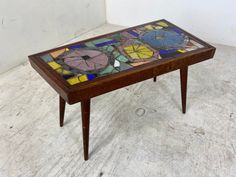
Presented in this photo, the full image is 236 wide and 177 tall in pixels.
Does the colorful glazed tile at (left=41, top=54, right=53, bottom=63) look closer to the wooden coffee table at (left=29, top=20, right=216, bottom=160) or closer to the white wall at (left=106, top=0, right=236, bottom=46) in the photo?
the wooden coffee table at (left=29, top=20, right=216, bottom=160)

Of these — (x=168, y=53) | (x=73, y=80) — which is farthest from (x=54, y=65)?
(x=168, y=53)

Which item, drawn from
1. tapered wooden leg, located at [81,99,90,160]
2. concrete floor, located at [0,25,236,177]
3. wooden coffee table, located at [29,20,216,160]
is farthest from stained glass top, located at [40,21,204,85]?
concrete floor, located at [0,25,236,177]

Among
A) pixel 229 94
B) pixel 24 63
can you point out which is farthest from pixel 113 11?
pixel 229 94

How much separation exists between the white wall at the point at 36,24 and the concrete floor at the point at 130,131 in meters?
0.30

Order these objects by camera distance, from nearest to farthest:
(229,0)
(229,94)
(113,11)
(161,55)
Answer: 1. (161,55)
2. (229,94)
3. (229,0)
4. (113,11)

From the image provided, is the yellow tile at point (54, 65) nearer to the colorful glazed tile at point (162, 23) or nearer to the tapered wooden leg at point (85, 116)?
the tapered wooden leg at point (85, 116)

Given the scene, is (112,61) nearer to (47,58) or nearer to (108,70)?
(108,70)

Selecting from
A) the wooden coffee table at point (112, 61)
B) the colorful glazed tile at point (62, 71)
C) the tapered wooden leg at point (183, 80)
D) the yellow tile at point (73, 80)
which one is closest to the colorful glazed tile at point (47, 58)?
the wooden coffee table at point (112, 61)

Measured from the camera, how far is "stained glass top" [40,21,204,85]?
1.24 metres

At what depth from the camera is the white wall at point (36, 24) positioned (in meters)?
2.09

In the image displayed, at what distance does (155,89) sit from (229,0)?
3.50ft

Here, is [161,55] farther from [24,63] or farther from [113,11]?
[113,11]

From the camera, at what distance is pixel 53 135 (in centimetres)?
154

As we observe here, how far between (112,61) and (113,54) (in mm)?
72
